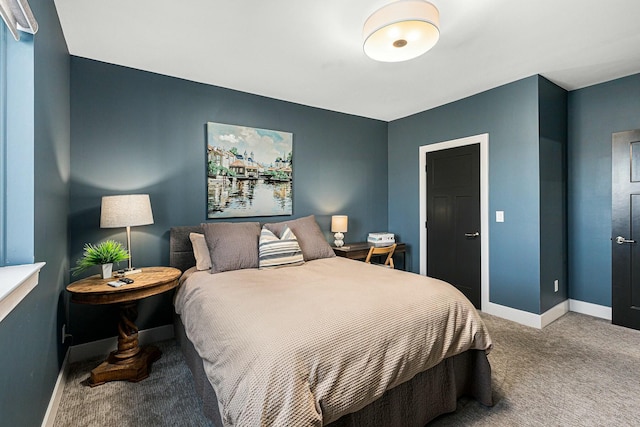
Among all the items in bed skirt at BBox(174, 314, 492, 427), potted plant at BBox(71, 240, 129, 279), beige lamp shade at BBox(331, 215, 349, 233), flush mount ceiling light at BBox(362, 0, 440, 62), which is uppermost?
flush mount ceiling light at BBox(362, 0, 440, 62)

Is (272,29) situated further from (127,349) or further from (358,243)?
(358,243)

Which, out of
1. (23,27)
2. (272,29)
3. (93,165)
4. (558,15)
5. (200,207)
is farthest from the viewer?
(200,207)

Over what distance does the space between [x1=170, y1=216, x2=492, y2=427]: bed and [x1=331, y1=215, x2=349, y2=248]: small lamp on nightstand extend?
159 cm

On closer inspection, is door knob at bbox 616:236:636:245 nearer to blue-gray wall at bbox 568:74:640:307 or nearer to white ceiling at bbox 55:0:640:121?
blue-gray wall at bbox 568:74:640:307

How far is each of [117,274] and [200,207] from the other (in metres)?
1.01

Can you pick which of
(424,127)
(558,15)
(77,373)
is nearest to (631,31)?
(558,15)

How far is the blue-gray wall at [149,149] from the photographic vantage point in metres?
2.59

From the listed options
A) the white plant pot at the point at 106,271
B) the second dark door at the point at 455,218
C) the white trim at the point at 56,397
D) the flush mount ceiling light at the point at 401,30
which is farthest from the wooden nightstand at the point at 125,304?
the second dark door at the point at 455,218

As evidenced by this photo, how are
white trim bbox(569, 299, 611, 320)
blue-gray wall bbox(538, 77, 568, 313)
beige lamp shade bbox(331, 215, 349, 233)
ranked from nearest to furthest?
blue-gray wall bbox(538, 77, 568, 313), white trim bbox(569, 299, 611, 320), beige lamp shade bbox(331, 215, 349, 233)

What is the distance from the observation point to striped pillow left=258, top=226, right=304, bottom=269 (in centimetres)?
268

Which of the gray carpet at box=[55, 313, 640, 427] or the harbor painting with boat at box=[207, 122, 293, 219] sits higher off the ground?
the harbor painting with boat at box=[207, 122, 293, 219]

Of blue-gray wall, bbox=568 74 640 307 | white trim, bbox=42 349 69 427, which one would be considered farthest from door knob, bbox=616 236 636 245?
white trim, bbox=42 349 69 427

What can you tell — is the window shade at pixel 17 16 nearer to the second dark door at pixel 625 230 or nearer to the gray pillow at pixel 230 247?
the gray pillow at pixel 230 247

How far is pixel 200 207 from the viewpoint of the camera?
3141 mm
